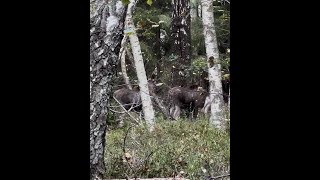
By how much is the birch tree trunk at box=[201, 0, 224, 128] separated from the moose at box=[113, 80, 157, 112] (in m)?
0.72

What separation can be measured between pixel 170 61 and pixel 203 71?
430 millimetres

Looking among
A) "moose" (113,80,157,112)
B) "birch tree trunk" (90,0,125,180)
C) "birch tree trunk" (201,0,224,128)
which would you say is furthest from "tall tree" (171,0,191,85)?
"birch tree trunk" (90,0,125,180)

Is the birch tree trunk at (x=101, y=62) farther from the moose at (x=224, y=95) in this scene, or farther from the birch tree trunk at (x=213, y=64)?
the moose at (x=224, y=95)

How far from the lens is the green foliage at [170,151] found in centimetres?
251

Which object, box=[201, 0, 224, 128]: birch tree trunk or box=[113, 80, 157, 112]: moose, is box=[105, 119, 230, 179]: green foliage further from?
box=[113, 80, 157, 112]: moose

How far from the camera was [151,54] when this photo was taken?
4.27 m

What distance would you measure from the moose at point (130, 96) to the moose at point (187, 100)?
216mm

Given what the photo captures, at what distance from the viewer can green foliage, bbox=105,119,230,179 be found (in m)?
2.51

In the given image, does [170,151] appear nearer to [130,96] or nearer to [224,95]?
[224,95]

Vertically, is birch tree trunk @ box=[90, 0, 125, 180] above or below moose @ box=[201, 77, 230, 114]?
above

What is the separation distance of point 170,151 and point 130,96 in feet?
4.51
